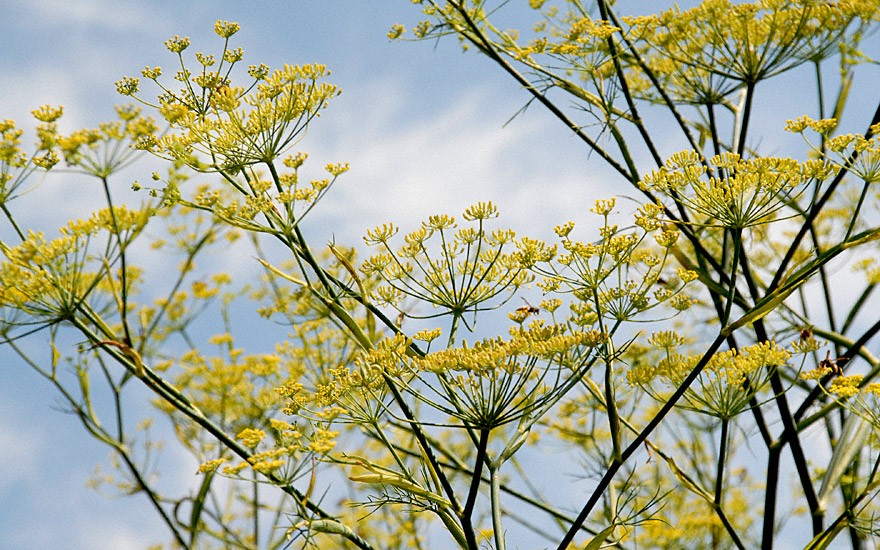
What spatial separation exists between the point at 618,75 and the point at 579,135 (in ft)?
0.96

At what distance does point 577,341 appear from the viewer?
7.98 ft

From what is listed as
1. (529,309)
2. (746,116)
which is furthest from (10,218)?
(746,116)

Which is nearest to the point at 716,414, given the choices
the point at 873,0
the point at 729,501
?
the point at 873,0

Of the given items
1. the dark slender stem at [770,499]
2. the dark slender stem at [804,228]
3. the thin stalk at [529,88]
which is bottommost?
the dark slender stem at [770,499]

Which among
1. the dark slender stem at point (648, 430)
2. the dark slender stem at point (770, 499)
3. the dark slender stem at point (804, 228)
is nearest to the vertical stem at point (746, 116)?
the dark slender stem at point (804, 228)

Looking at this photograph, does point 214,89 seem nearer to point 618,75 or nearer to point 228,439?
point 228,439

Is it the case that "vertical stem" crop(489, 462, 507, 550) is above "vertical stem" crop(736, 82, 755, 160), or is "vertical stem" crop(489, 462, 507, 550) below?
below

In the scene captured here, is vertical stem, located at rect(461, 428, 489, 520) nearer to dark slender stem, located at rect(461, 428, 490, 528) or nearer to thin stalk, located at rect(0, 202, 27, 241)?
dark slender stem, located at rect(461, 428, 490, 528)

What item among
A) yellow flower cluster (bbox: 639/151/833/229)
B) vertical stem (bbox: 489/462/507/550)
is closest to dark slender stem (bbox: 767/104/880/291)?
yellow flower cluster (bbox: 639/151/833/229)

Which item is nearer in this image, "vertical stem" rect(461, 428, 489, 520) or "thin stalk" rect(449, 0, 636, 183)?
"vertical stem" rect(461, 428, 489, 520)

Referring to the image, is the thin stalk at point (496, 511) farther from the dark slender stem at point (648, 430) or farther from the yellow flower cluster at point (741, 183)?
the yellow flower cluster at point (741, 183)

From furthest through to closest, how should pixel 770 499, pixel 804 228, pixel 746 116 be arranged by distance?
pixel 746 116
pixel 770 499
pixel 804 228

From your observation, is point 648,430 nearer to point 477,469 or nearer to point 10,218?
point 477,469

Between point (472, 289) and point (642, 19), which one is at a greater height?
point (642, 19)
